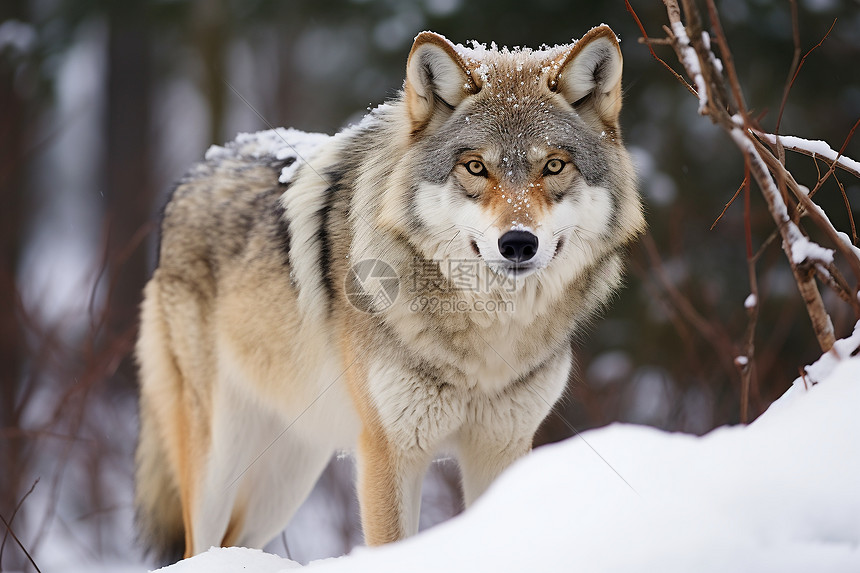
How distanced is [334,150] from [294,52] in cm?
923

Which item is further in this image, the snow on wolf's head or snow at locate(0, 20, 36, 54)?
snow at locate(0, 20, 36, 54)

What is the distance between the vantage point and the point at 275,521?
411 cm

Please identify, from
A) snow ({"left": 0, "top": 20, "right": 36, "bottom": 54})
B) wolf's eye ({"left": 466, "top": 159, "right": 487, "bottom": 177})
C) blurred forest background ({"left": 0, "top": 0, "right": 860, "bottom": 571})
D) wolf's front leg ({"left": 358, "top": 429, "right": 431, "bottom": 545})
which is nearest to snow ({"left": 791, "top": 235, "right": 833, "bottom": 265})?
wolf's eye ({"left": 466, "top": 159, "right": 487, "bottom": 177})

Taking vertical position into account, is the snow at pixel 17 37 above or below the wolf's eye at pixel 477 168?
below

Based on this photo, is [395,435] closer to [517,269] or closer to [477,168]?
[517,269]

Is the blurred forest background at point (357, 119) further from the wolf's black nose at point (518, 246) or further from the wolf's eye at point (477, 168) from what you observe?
the wolf's black nose at point (518, 246)

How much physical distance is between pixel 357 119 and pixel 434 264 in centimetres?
530

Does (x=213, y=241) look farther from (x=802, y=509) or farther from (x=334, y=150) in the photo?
(x=802, y=509)

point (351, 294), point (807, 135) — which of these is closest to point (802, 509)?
point (351, 294)

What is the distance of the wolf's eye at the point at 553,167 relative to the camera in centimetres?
266

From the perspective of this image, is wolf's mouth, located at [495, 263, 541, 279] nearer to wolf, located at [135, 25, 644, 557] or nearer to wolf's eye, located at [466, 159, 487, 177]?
wolf, located at [135, 25, 644, 557]

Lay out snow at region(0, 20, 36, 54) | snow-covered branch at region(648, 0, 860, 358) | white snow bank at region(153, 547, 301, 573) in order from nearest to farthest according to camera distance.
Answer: snow-covered branch at region(648, 0, 860, 358), white snow bank at region(153, 547, 301, 573), snow at region(0, 20, 36, 54)

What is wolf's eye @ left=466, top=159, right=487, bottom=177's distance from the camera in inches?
105

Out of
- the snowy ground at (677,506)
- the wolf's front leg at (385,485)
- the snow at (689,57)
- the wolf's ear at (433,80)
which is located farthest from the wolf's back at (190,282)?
the snowy ground at (677,506)
